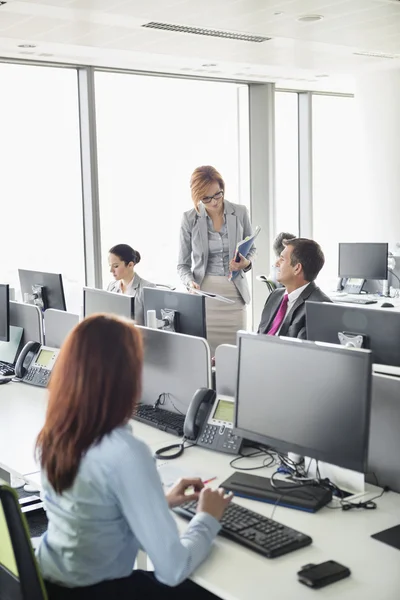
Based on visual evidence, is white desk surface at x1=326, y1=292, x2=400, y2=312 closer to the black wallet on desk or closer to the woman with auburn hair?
the black wallet on desk

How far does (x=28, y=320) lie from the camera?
4.38m

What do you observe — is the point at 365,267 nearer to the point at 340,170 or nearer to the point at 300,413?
the point at 340,170

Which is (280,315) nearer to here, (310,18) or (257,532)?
(257,532)

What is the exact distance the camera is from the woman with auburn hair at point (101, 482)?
1783 mm

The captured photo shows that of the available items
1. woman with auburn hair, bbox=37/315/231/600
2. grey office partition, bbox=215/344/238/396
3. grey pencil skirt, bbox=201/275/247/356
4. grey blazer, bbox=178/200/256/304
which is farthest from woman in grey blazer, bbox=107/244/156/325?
woman with auburn hair, bbox=37/315/231/600

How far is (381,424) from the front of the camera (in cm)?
237

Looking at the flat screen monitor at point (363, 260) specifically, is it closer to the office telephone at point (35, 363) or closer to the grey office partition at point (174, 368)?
the office telephone at point (35, 363)

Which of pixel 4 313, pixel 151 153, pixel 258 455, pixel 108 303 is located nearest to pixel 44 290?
pixel 4 313

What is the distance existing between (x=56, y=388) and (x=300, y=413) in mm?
798

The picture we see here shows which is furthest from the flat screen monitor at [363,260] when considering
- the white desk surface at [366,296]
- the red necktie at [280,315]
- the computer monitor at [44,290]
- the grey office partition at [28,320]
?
the grey office partition at [28,320]

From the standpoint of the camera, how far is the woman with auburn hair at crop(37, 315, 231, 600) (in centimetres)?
178

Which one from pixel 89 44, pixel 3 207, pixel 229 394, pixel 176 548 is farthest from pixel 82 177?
pixel 176 548

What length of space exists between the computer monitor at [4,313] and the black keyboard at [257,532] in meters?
2.32

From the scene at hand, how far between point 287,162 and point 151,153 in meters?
2.10
